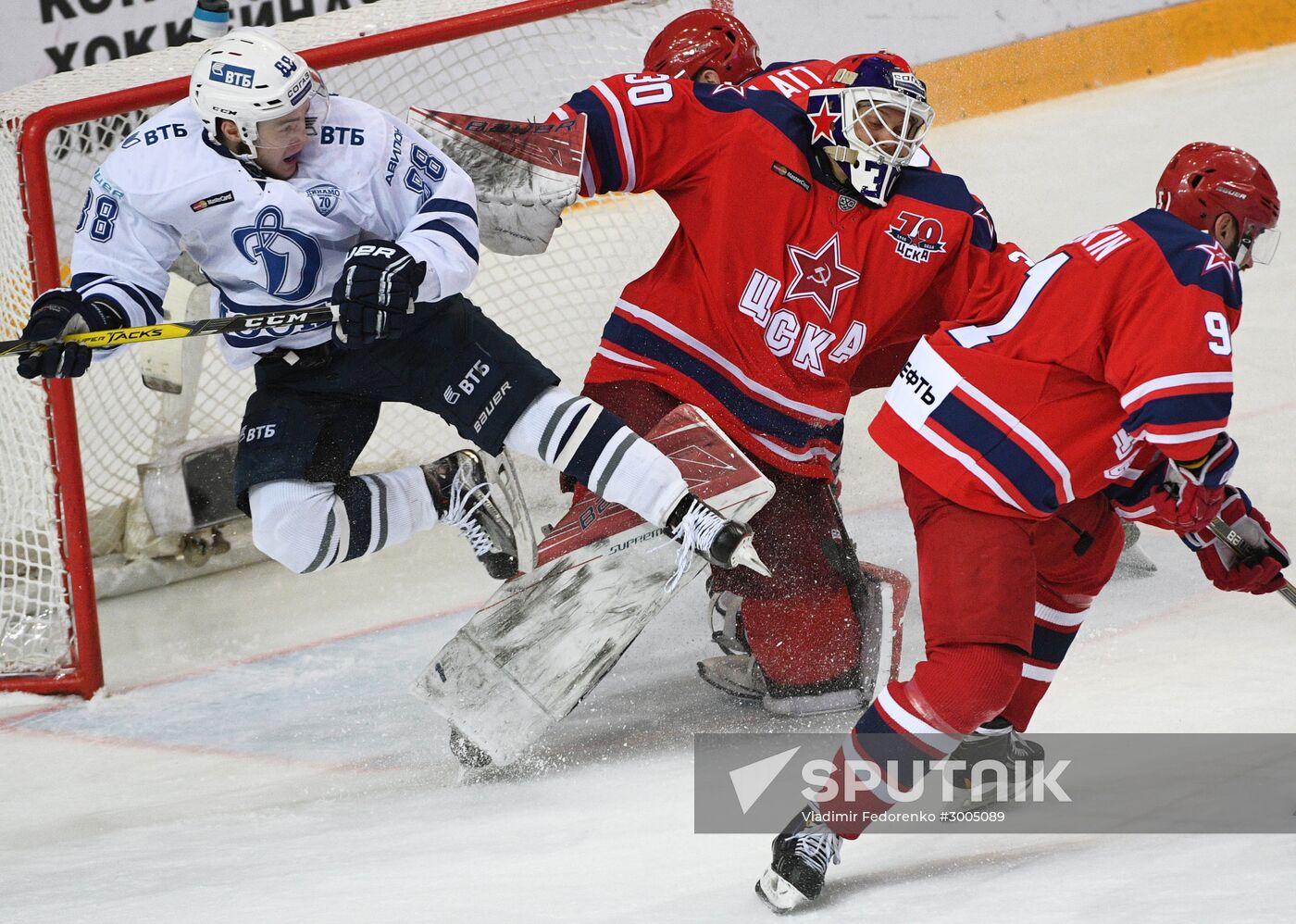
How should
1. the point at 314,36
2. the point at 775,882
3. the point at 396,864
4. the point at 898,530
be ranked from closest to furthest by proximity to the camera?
the point at 775,882, the point at 396,864, the point at 314,36, the point at 898,530

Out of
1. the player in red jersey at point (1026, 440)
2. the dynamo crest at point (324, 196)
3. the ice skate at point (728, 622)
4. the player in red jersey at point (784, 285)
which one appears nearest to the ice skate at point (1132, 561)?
the player in red jersey at point (784, 285)

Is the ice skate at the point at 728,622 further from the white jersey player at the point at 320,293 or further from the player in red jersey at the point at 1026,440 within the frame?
the player in red jersey at the point at 1026,440

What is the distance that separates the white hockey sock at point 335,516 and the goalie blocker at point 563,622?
29 cm

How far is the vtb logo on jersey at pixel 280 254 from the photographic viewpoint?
104 inches

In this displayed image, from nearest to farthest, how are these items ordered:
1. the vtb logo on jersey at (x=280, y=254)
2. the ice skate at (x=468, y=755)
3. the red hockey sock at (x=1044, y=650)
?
the red hockey sock at (x=1044, y=650), the vtb logo on jersey at (x=280, y=254), the ice skate at (x=468, y=755)

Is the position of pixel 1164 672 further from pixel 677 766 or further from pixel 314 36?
pixel 314 36

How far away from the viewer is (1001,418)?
2152mm

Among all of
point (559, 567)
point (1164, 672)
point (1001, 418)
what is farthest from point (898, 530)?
point (1001, 418)

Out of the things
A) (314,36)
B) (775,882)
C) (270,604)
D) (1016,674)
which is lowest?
(270,604)

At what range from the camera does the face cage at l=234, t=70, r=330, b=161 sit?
2580 millimetres

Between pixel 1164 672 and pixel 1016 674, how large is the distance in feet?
3.07

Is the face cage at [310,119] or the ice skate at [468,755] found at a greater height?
the face cage at [310,119]

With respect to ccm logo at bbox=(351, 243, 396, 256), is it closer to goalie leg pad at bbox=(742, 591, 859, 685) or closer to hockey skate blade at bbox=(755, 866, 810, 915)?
goalie leg pad at bbox=(742, 591, 859, 685)

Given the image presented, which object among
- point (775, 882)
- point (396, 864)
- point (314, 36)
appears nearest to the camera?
point (775, 882)
